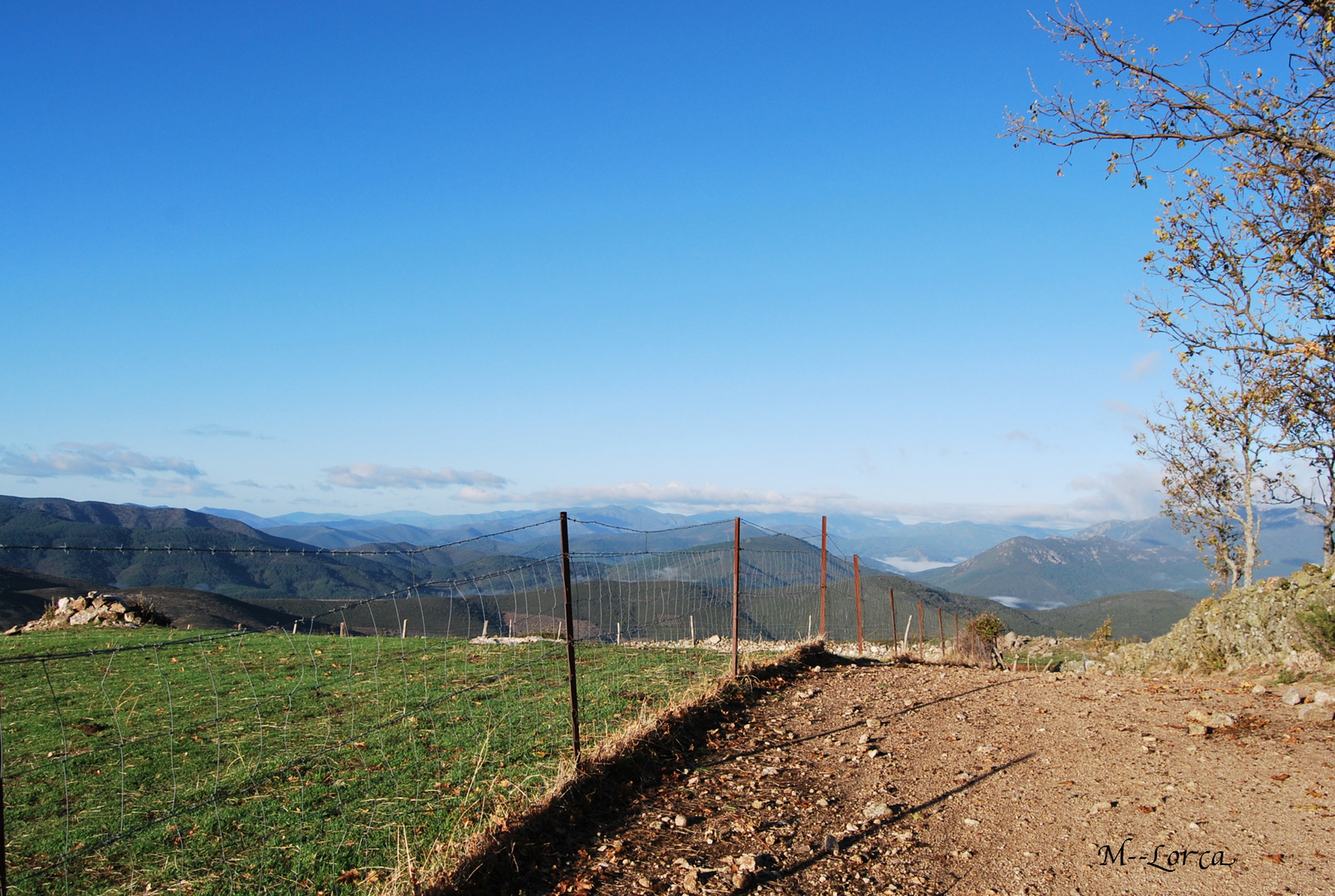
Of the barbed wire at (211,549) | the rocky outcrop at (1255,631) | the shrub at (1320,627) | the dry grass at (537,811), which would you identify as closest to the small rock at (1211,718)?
the shrub at (1320,627)

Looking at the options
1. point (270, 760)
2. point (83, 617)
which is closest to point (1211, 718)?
point (270, 760)

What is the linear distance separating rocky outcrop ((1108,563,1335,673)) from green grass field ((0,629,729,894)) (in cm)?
870

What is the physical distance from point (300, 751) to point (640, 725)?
370 centimetres

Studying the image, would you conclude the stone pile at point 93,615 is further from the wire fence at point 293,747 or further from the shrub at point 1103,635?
the shrub at point 1103,635

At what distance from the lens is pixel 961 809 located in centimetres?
595

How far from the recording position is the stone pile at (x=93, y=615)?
859 inches

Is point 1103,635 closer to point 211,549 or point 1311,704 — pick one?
point 1311,704

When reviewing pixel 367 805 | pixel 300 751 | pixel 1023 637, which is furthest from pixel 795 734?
pixel 1023 637

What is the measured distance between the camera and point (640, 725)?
7.31m

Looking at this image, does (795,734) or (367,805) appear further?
(795,734)

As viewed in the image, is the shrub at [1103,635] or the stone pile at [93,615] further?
the shrub at [1103,635]

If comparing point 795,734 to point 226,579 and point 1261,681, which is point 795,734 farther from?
point 226,579

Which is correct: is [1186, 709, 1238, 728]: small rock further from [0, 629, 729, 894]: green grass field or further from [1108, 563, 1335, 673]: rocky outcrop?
[0, 629, 729, 894]: green grass field

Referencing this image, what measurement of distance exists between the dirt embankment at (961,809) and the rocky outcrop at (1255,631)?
8.56 feet
